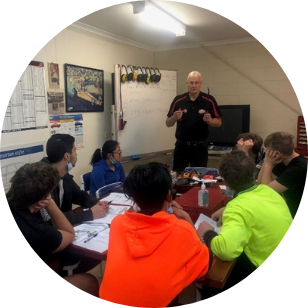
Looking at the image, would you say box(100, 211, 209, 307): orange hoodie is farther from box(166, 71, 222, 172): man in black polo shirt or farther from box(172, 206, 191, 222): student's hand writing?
box(166, 71, 222, 172): man in black polo shirt

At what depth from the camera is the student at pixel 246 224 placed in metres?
1.01

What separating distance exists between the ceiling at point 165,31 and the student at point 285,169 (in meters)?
0.89

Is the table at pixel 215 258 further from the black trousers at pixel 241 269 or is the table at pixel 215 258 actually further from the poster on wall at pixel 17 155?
the poster on wall at pixel 17 155

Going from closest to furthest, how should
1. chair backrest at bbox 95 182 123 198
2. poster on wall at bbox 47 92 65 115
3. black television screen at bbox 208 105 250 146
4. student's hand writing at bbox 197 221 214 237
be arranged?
student's hand writing at bbox 197 221 214 237 < chair backrest at bbox 95 182 123 198 < poster on wall at bbox 47 92 65 115 < black television screen at bbox 208 105 250 146

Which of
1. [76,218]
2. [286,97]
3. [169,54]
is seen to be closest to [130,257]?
[76,218]

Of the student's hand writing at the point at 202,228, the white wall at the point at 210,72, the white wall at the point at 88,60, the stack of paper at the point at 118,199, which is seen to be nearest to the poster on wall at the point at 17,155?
the white wall at the point at 88,60

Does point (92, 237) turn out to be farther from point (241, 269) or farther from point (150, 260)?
point (241, 269)

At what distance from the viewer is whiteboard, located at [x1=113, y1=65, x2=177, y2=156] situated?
3.15 metres

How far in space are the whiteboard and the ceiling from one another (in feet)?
1.14

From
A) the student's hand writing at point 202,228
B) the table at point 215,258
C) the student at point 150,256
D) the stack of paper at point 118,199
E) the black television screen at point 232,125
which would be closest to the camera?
the student at point 150,256

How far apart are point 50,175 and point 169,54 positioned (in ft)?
9.97

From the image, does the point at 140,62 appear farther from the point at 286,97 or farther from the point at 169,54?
the point at 286,97

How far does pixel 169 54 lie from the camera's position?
3799 mm

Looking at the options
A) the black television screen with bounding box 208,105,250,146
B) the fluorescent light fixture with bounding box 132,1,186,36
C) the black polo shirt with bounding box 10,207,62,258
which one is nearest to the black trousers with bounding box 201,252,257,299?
the black polo shirt with bounding box 10,207,62,258
